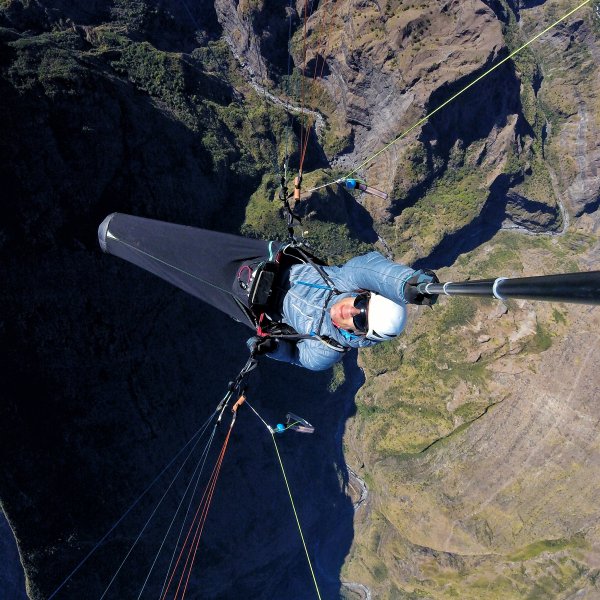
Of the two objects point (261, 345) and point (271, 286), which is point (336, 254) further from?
point (261, 345)

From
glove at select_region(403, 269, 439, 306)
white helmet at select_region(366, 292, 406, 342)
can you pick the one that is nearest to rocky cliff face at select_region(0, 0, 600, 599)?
white helmet at select_region(366, 292, 406, 342)

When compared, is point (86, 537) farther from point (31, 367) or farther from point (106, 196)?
point (106, 196)

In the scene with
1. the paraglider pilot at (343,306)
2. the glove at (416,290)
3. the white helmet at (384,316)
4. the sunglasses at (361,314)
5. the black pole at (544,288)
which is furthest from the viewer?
the sunglasses at (361,314)

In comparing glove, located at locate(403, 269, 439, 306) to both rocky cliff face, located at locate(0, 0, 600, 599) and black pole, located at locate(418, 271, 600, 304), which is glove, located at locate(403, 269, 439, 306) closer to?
black pole, located at locate(418, 271, 600, 304)

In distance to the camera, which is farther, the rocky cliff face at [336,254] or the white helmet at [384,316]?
the rocky cliff face at [336,254]

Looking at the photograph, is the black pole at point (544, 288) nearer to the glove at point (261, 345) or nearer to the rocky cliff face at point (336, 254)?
the glove at point (261, 345)

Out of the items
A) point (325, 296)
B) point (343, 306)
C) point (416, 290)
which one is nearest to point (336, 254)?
point (325, 296)

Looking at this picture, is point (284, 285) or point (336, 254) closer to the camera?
point (284, 285)

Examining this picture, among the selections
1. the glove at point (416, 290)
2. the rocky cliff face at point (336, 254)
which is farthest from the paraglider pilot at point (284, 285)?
the rocky cliff face at point (336, 254)
